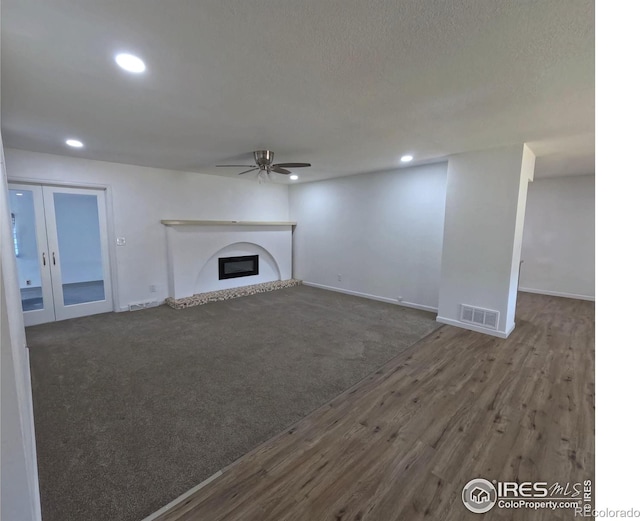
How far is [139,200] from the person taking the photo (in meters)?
5.10

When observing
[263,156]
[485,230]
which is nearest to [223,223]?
[263,156]

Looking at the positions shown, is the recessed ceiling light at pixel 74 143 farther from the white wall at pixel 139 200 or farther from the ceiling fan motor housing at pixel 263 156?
the ceiling fan motor housing at pixel 263 156

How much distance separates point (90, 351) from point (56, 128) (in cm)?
256

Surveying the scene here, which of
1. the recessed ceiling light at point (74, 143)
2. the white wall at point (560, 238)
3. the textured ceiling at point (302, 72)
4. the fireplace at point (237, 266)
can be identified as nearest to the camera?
the textured ceiling at point (302, 72)

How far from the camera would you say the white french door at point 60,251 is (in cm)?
420

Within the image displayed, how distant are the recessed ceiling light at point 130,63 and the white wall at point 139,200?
11.6 ft

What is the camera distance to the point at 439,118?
2.74 metres

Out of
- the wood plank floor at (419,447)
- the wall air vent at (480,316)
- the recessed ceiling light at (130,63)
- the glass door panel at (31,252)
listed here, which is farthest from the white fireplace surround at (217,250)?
the wall air vent at (480,316)

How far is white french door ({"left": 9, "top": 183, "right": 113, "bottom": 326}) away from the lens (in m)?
4.20

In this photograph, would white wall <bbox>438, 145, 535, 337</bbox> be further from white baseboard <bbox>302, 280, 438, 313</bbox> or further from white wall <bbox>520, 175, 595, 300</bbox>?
white wall <bbox>520, 175, 595, 300</bbox>

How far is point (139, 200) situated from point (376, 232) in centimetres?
443

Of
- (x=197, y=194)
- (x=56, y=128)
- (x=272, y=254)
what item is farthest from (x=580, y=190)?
(x=56, y=128)

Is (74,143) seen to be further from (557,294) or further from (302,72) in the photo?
(557,294)
